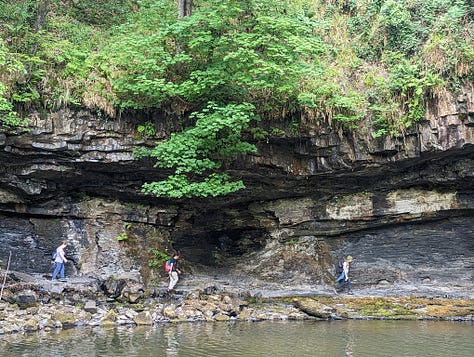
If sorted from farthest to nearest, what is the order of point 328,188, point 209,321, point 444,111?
point 328,188
point 444,111
point 209,321

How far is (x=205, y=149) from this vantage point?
14.0 meters

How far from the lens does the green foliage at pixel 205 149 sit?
13.2 metres

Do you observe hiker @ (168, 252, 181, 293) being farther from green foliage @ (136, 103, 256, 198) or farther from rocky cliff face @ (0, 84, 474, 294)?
green foliage @ (136, 103, 256, 198)

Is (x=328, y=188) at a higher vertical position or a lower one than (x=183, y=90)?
lower

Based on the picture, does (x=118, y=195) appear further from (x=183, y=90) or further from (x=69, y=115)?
(x=183, y=90)

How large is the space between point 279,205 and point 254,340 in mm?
7276

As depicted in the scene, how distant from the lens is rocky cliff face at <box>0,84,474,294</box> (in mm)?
14367

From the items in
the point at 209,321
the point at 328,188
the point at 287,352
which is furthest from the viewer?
the point at 328,188

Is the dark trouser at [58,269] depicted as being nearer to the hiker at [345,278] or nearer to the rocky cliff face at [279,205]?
the rocky cliff face at [279,205]

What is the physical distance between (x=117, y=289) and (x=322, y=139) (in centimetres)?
752

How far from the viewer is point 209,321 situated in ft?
43.0

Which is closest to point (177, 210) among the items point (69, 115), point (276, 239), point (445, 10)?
point (276, 239)

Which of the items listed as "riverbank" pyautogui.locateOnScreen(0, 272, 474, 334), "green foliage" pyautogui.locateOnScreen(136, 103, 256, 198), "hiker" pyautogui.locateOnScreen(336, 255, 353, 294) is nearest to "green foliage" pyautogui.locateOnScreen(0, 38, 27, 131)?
"green foliage" pyautogui.locateOnScreen(136, 103, 256, 198)

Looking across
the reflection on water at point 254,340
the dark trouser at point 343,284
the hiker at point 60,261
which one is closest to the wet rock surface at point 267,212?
the dark trouser at point 343,284
